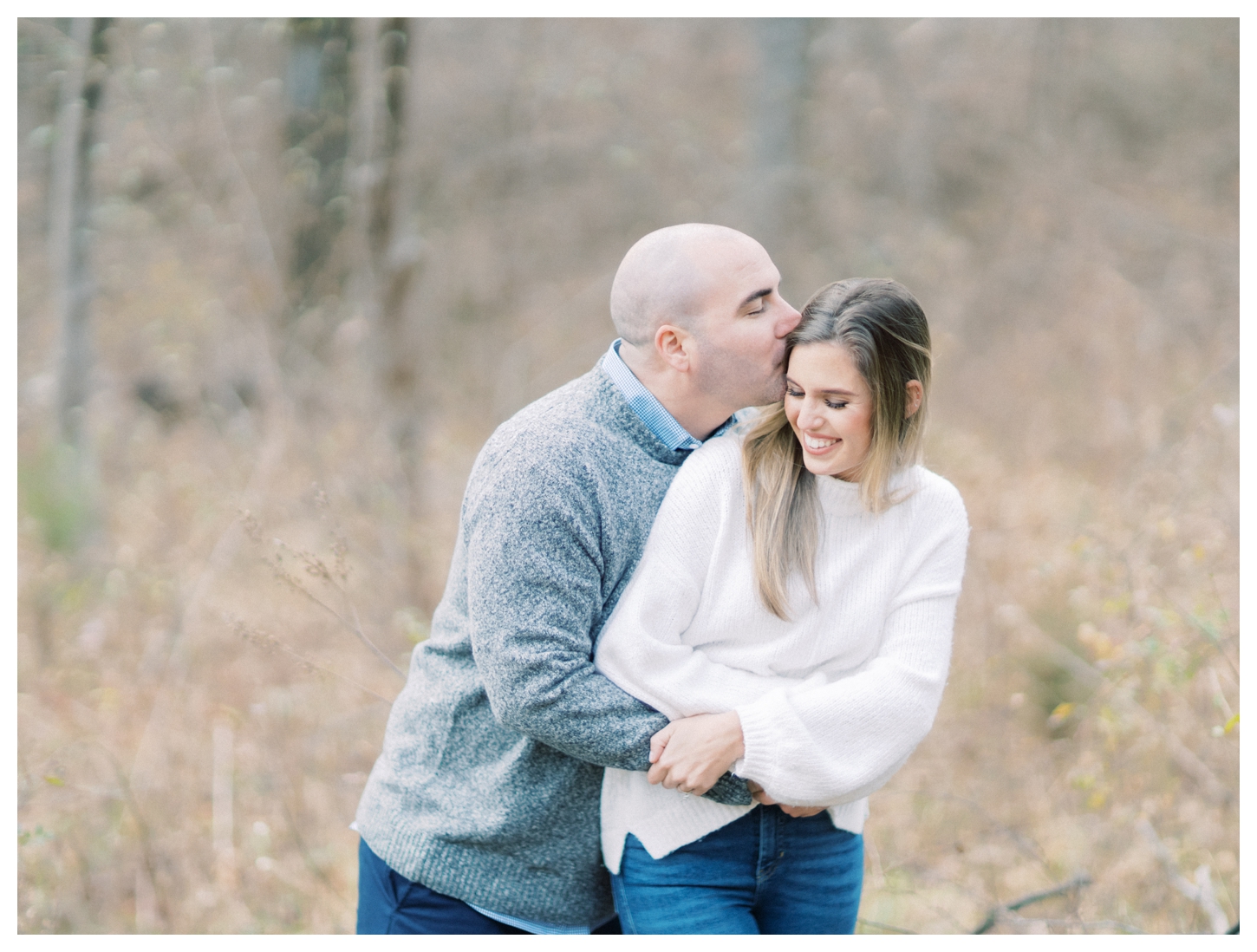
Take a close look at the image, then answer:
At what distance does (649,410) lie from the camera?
6.34ft

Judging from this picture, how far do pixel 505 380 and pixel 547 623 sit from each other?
5.23 m

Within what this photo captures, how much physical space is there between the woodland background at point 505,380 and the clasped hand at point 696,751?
98cm

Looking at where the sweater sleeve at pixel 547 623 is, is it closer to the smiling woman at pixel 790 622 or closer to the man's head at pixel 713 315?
the smiling woman at pixel 790 622

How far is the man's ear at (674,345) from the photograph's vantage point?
6.27 ft

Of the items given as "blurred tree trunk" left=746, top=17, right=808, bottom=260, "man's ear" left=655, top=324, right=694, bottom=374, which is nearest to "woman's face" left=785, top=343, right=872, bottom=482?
"man's ear" left=655, top=324, right=694, bottom=374

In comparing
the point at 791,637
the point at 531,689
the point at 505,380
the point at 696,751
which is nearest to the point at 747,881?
the point at 696,751

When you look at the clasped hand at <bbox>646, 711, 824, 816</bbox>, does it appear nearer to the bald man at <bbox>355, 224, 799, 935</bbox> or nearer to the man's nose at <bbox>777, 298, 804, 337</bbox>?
the bald man at <bbox>355, 224, 799, 935</bbox>

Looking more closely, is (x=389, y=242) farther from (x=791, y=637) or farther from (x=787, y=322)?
(x=791, y=637)

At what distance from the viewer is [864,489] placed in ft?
6.03

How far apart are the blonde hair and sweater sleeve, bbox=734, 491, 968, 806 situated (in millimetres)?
159
